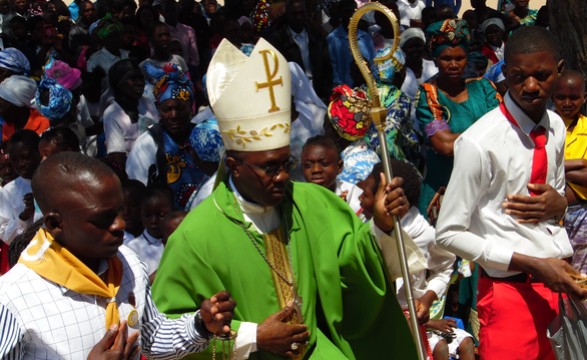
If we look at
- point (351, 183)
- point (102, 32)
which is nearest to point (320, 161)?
point (351, 183)

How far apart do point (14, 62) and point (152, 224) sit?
16.8ft

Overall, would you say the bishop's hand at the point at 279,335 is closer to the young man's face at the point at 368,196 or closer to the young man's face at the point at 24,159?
the young man's face at the point at 368,196

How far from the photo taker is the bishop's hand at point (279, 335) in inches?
177

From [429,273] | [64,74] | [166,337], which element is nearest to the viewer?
[166,337]

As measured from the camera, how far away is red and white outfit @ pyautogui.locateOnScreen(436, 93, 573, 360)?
509cm

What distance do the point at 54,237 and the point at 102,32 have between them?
8.37 m

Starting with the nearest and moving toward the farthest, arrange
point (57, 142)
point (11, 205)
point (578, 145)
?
point (578, 145) → point (11, 205) → point (57, 142)

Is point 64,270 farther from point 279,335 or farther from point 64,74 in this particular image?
point 64,74

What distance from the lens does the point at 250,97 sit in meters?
4.71

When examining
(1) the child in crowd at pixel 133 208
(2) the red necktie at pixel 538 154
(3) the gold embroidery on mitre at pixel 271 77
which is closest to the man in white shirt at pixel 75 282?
(3) the gold embroidery on mitre at pixel 271 77

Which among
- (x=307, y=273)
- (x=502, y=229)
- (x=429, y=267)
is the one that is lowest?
(x=429, y=267)

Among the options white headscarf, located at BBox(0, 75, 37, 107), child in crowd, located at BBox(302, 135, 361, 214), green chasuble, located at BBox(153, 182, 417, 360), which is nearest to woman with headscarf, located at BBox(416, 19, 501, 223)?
child in crowd, located at BBox(302, 135, 361, 214)

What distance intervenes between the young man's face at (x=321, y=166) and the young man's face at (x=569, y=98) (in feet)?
5.10

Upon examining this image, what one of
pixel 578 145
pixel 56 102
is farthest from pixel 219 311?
pixel 56 102
